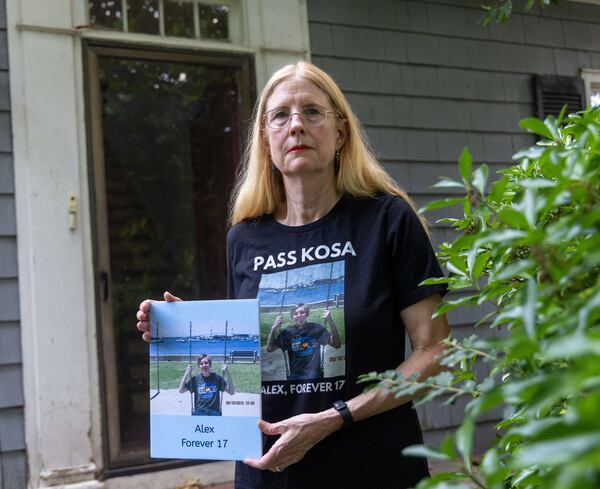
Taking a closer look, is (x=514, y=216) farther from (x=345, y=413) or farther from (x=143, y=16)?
(x=143, y=16)

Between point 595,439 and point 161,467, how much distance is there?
331cm

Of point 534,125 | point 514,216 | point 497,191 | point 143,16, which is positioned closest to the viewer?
point 514,216

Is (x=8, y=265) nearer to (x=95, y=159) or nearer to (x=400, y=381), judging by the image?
(x=95, y=159)

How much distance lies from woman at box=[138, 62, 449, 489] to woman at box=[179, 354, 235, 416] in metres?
0.12

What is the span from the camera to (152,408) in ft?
5.51

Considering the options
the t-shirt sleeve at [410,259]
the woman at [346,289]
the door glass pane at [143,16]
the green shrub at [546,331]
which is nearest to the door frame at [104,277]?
the door glass pane at [143,16]

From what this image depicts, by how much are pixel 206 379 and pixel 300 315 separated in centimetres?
26

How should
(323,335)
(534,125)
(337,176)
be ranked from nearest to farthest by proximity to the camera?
(534,125)
(323,335)
(337,176)

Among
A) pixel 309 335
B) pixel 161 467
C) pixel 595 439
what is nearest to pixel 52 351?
pixel 161 467

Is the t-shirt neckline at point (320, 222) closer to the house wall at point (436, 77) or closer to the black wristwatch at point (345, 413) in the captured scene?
the black wristwatch at point (345, 413)

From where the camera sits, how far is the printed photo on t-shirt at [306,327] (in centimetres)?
160

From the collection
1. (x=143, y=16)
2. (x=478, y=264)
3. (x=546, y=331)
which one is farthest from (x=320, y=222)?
(x=143, y=16)

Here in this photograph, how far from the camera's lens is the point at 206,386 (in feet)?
5.32

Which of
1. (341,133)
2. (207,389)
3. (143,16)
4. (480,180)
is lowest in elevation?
(207,389)
